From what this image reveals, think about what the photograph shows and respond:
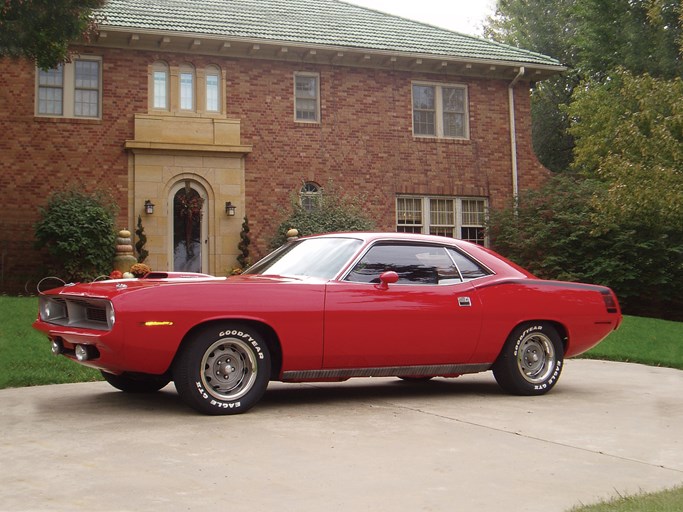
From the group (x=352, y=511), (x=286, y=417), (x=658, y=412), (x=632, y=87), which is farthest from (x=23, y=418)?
(x=632, y=87)

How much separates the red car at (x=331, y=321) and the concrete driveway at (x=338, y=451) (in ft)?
1.05

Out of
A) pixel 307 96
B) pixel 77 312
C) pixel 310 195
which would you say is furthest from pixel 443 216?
pixel 77 312

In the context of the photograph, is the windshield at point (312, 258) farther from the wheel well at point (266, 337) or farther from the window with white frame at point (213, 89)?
the window with white frame at point (213, 89)

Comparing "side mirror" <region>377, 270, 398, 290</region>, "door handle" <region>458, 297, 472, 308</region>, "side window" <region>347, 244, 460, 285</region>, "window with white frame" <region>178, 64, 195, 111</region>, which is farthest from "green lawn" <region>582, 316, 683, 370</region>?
"window with white frame" <region>178, 64, 195, 111</region>

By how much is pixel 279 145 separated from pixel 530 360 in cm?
1419

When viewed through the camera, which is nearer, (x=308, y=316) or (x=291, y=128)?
(x=308, y=316)

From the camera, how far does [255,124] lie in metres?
21.3

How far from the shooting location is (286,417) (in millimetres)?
6648

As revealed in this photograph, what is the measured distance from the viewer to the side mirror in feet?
23.8

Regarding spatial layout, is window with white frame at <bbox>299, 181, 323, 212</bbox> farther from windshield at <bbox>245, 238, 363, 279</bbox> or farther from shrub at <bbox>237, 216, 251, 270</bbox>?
windshield at <bbox>245, 238, 363, 279</bbox>

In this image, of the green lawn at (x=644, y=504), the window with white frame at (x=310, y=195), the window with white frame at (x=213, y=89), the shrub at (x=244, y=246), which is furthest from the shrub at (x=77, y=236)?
the green lawn at (x=644, y=504)

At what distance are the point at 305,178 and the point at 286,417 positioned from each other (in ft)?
50.2

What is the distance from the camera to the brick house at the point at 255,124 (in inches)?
779

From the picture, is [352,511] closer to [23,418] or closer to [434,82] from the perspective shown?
[23,418]
